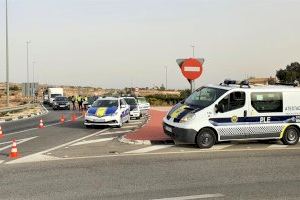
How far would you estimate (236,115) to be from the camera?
48.4ft

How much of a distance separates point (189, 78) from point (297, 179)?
8022mm

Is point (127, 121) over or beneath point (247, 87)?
beneath

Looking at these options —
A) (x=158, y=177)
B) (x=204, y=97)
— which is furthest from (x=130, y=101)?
(x=158, y=177)

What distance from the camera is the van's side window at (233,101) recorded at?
48.3 ft

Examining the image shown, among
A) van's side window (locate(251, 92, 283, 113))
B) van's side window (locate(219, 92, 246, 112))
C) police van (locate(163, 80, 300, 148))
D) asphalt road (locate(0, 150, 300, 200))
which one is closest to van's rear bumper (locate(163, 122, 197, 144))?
police van (locate(163, 80, 300, 148))

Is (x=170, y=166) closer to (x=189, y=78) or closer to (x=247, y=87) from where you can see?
(x=247, y=87)

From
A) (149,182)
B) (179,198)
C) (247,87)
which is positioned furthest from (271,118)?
(179,198)

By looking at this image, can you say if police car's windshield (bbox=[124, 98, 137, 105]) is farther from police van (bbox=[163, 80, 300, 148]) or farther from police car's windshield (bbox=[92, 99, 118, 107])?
police van (bbox=[163, 80, 300, 148])

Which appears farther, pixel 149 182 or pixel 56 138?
pixel 56 138

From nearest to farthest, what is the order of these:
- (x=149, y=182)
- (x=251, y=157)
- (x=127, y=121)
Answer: (x=149, y=182) → (x=251, y=157) → (x=127, y=121)

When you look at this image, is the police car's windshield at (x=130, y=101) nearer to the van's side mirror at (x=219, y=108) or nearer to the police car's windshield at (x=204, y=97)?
the police car's windshield at (x=204, y=97)

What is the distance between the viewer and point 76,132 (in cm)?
2070

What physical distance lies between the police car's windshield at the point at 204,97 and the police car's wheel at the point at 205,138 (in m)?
0.78

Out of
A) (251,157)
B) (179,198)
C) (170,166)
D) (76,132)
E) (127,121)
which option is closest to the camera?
(179,198)
